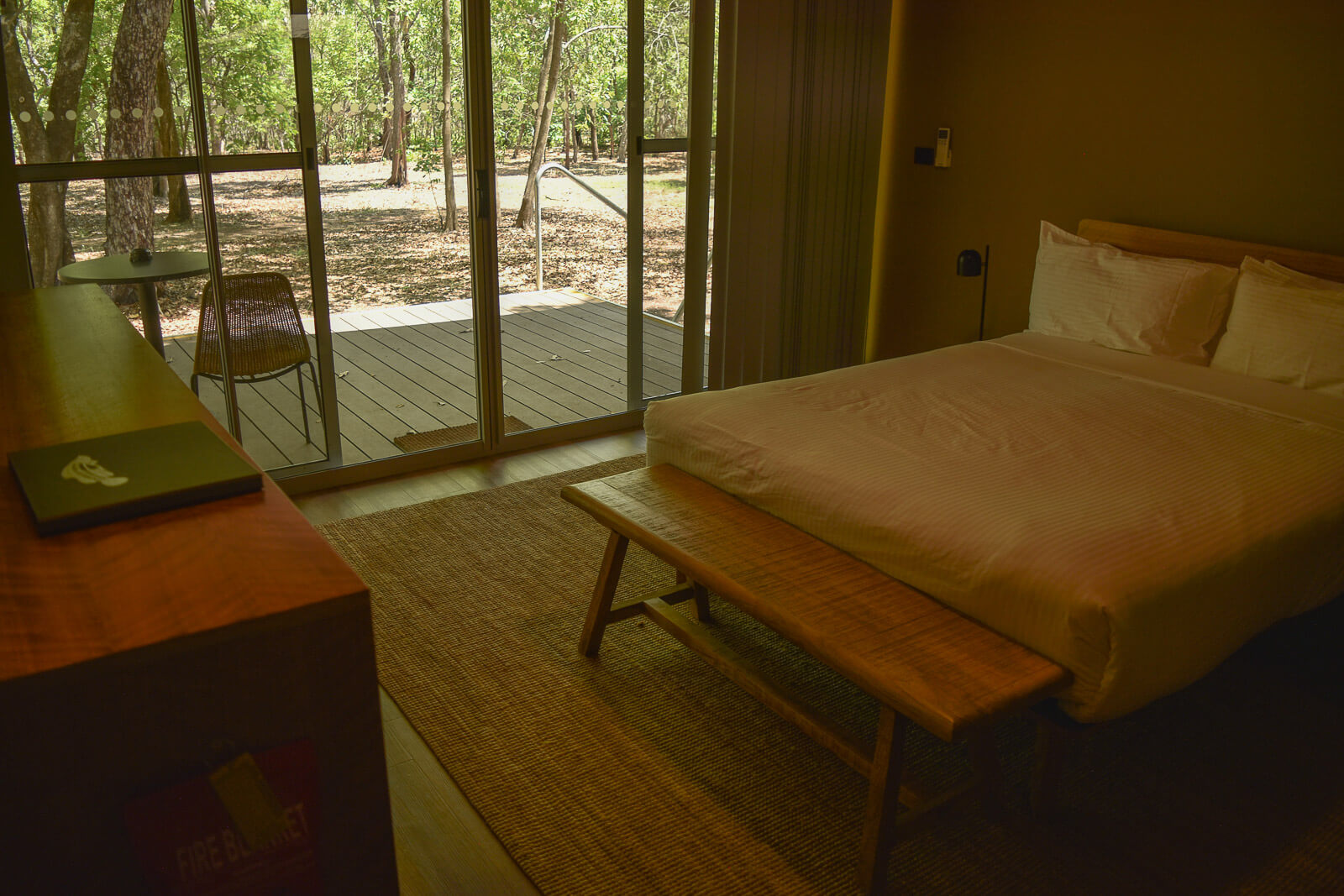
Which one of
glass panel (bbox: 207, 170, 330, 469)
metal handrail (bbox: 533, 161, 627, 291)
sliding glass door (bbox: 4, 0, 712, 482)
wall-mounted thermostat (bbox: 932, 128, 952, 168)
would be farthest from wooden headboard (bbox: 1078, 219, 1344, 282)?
glass panel (bbox: 207, 170, 330, 469)

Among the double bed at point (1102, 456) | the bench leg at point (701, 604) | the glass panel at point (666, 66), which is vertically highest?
the glass panel at point (666, 66)

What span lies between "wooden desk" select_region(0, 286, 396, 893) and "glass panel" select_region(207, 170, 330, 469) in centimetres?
212

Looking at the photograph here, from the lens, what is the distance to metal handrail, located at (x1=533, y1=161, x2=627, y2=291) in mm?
4008

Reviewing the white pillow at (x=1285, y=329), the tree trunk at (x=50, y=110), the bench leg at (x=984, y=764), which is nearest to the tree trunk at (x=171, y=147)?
the tree trunk at (x=50, y=110)

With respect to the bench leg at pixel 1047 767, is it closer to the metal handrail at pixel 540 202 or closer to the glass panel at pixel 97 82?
the metal handrail at pixel 540 202

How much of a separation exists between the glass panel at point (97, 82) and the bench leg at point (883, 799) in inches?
109

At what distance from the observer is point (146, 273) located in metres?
3.26

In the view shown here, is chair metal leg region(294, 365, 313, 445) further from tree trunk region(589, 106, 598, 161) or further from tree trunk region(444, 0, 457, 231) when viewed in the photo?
tree trunk region(589, 106, 598, 161)

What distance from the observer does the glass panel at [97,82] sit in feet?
9.62

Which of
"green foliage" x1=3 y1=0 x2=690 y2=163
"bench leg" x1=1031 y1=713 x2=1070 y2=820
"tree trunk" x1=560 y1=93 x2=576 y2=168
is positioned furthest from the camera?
"tree trunk" x1=560 y1=93 x2=576 y2=168

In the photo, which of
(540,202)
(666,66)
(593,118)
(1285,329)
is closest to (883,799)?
(1285,329)

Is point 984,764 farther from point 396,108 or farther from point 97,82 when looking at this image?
point 97,82

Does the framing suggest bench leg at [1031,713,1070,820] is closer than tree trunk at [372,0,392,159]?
Yes

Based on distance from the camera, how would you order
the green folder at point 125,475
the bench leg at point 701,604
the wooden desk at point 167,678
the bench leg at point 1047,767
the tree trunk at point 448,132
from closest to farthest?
the wooden desk at point 167,678 < the green folder at point 125,475 < the bench leg at point 1047,767 < the bench leg at point 701,604 < the tree trunk at point 448,132
